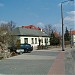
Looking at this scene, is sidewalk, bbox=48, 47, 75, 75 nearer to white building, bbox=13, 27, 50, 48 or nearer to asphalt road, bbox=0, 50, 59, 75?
asphalt road, bbox=0, 50, 59, 75

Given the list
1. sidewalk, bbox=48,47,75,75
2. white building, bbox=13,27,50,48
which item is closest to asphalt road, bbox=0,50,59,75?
sidewalk, bbox=48,47,75,75

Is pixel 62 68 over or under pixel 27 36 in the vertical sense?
under

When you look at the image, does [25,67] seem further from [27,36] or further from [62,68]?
[27,36]

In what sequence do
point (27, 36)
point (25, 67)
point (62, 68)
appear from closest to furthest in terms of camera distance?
point (62, 68) < point (25, 67) < point (27, 36)

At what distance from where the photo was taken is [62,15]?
51.1 m

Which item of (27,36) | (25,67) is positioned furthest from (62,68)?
(27,36)

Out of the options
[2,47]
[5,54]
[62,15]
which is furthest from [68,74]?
[62,15]

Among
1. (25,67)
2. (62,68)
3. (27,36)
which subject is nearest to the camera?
(62,68)

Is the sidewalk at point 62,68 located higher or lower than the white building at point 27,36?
lower

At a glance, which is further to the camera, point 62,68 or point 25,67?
point 25,67

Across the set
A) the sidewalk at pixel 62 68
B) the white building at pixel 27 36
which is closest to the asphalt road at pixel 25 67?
the sidewalk at pixel 62 68

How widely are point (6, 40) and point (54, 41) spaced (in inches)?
2203

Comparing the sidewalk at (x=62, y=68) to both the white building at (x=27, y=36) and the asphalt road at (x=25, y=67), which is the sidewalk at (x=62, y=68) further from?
the white building at (x=27, y=36)

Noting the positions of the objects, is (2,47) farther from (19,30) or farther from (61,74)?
(19,30)
